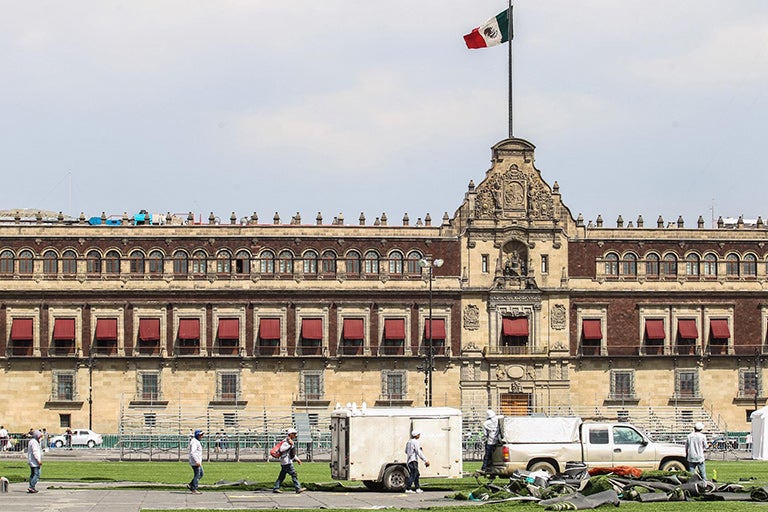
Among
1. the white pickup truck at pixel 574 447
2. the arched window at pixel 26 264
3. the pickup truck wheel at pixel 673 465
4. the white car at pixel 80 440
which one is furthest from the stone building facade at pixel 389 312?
the pickup truck wheel at pixel 673 465

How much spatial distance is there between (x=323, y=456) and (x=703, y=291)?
112 feet

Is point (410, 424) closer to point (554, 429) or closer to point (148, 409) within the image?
point (554, 429)

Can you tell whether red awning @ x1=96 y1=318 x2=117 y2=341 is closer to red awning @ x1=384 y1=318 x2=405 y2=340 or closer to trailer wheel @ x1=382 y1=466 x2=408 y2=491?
red awning @ x1=384 y1=318 x2=405 y2=340

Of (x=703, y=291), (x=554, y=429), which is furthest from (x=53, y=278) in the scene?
(x=554, y=429)

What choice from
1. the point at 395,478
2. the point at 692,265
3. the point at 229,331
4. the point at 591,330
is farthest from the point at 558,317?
the point at 395,478

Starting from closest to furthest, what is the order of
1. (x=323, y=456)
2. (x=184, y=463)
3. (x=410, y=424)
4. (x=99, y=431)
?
1. (x=410, y=424)
2. (x=184, y=463)
3. (x=323, y=456)
4. (x=99, y=431)

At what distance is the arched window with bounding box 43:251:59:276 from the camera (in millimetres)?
100688

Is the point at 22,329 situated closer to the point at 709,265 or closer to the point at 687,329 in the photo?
the point at 687,329

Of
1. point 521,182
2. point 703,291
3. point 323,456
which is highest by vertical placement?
point 521,182

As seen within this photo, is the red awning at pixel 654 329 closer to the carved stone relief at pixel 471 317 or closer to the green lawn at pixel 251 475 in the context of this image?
the carved stone relief at pixel 471 317

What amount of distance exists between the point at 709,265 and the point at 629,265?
5.50m

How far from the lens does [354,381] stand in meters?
101

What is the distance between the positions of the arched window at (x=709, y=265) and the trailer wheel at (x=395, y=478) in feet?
201

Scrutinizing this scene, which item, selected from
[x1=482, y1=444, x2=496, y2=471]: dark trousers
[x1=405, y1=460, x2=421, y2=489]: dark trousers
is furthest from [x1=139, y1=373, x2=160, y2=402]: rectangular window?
[x1=405, y1=460, x2=421, y2=489]: dark trousers
